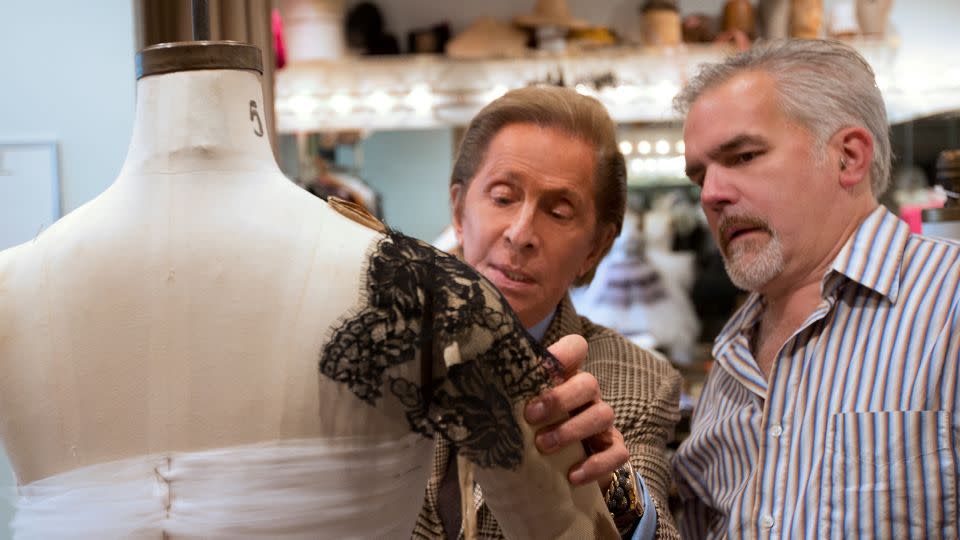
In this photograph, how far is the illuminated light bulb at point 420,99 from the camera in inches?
186

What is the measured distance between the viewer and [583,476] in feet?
3.31

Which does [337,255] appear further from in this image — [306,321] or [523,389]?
[523,389]

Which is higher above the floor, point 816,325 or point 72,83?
point 72,83

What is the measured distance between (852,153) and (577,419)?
3.03 ft

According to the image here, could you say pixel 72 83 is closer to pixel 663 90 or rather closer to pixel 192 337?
pixel 192 337

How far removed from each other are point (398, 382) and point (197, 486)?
0.20 meters

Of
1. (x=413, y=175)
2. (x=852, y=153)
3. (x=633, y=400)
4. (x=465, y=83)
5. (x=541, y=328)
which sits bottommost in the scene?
(x=633, y=400)

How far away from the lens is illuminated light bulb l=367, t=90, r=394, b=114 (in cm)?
475

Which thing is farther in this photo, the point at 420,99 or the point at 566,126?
the point at 420,99

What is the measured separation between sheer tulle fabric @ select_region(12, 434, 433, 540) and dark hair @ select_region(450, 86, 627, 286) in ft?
3.37

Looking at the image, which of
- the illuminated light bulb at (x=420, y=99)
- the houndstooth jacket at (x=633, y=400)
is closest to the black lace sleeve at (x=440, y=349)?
the houndstooth jacket at (x=633, y=400)

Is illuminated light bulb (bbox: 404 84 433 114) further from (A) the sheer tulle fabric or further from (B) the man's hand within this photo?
(A) the sheer tulle fabric

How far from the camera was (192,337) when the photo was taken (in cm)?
87

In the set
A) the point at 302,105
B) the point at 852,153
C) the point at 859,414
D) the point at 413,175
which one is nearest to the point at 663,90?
the point at 413,175
